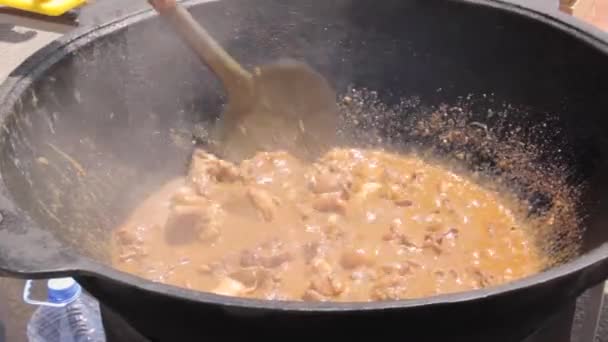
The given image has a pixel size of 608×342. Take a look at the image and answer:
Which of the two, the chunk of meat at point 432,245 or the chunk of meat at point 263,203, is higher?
the chunk of meat at point 263,203

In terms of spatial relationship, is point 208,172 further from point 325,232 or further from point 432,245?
point 432,245

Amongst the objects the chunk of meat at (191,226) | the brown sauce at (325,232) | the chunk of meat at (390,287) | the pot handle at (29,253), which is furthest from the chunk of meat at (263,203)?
the pot handle at (29,253)

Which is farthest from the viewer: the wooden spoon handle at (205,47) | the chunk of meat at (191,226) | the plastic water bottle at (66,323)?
the plastic water bottle at (66,323)

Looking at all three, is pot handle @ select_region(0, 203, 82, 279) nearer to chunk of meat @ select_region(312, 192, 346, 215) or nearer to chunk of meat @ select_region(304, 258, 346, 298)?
chunk of meat @ select_region(304, 258, 346, 298)

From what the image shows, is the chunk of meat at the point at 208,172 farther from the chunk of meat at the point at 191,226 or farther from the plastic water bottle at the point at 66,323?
the plastic water bottle at the point at 66,323

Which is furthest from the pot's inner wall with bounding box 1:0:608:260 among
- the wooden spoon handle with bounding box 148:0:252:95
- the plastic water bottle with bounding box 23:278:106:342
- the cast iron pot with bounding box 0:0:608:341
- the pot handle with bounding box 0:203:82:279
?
the pot handle with bounding box 0:203:82:279

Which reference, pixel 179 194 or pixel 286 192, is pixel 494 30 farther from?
pixel 179 194
